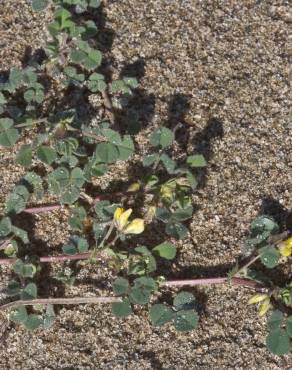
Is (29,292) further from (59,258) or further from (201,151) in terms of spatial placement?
(201,151)

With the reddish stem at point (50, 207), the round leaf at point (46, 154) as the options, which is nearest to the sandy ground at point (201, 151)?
the reddish stem at point (50, 207)

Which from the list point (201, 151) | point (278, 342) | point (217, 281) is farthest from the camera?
point (201, 151)

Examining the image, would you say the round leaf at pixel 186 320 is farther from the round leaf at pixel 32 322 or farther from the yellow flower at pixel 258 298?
the round leaf at pixel 32 322

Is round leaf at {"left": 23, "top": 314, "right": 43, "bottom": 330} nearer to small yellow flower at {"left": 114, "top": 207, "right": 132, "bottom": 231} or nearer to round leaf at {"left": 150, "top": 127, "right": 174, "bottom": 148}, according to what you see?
small yellow flower at {"left": 114, "top": 207, "right": 132, "bottom": 231}

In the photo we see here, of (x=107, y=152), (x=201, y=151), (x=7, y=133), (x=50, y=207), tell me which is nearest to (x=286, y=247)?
(x=201, y=151)

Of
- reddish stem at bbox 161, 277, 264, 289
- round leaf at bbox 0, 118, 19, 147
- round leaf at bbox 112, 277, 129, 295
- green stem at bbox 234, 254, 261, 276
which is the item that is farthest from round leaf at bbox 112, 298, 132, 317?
round leaf at bbox 0, 118, 19, 147

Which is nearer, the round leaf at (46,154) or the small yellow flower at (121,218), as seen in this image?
the small yellow flower at (121,218)
